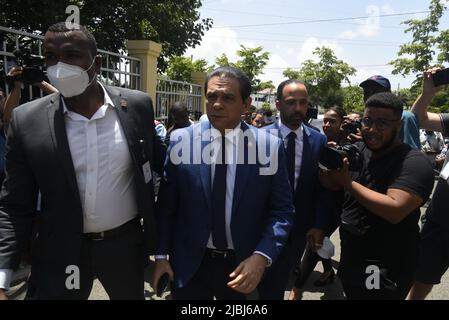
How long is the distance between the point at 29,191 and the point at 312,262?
2.35 m

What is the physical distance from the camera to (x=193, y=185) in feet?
6.15

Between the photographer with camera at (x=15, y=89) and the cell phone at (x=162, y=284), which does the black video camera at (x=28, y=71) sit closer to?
the photographer with camera at (x=15, y=89)

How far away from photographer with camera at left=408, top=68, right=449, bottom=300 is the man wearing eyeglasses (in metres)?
0.72

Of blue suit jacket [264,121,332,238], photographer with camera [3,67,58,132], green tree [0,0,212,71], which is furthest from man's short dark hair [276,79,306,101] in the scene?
green tree [0,0,212,71]

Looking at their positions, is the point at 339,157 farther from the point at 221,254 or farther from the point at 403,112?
the point at 403,112

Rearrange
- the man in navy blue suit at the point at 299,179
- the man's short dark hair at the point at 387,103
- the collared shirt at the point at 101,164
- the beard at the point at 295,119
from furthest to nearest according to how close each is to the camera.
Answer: the beard at the point at 295,119 → the man in navy blue suit at the point at 299,179 → the man's short dark hair at the point at 387,103 → the collared shirt at the point at 101,164

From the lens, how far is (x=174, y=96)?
8680mm

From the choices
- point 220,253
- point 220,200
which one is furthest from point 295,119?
point 220,253

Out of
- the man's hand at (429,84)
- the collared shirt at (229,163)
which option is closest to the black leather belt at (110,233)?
the collared shirt at (229,163)

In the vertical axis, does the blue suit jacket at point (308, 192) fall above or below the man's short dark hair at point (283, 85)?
below

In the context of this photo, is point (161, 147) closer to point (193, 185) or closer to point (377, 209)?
point (193, 185)

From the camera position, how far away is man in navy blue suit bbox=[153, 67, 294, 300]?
1.87m

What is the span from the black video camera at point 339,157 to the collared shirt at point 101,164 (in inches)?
40.3

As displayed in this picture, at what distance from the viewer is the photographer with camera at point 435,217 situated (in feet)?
8.66
